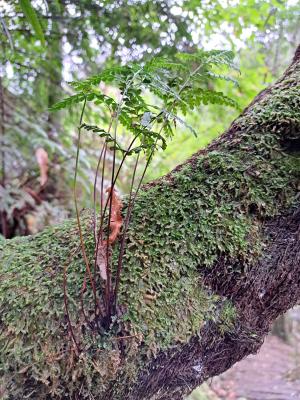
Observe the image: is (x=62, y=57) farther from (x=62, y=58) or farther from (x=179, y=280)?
(x=179, y=280)

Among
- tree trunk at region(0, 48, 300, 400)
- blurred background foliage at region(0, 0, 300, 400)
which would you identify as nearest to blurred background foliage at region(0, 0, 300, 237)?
blurred background foliage at region(0, 0, 300, 400)

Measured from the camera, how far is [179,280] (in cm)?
119

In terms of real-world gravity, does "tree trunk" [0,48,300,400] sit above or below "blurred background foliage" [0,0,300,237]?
below

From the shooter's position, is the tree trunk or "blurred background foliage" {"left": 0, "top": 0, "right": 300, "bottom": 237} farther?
"blurred background foliage" {"left": 0, "top": 0, "right": 300, "bottom": 237}

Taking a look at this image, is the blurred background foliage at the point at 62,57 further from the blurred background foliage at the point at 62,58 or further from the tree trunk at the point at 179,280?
the tree trunk at the point at 179,280

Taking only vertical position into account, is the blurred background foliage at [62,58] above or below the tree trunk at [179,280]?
above

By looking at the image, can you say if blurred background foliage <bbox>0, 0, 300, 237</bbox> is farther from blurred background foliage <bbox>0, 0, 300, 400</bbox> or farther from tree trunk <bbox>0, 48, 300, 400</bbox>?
tree trunk <bbox>0, 48, 300, 400</bbox>

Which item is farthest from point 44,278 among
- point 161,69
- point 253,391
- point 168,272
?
point 253,391

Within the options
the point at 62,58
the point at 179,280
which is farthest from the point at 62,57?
the point at 179,280

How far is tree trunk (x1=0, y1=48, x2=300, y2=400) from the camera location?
1.08m

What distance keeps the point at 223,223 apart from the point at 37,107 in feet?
10.5

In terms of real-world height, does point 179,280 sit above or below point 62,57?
below

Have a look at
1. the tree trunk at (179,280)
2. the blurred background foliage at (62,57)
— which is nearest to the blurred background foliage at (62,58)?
the blurred background foliage at (62,57)

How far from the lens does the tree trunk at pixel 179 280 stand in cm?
108
